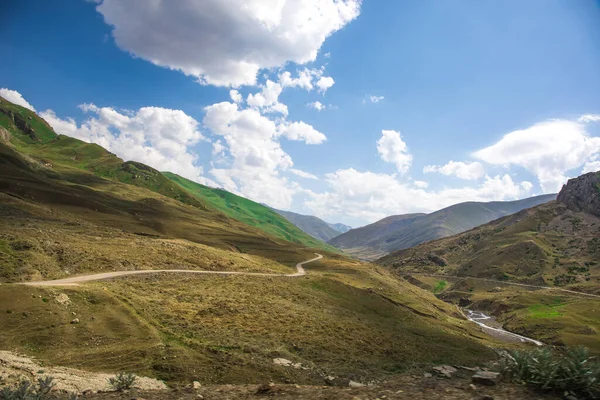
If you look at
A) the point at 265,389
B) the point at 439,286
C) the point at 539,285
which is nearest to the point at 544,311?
the point at 539,285

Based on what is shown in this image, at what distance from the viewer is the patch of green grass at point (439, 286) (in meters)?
159

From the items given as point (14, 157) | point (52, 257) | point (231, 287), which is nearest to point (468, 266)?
point (231, 287)

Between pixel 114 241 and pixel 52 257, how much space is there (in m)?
19.9

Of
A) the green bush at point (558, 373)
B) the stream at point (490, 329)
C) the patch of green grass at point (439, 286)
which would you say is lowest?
the stream at point (490, 329)

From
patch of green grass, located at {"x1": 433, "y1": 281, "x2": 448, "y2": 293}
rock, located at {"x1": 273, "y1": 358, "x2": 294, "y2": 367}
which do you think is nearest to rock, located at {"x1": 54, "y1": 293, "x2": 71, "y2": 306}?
rock, located at {"x1": 273, "y1": 358, "x2": 294, "y2": 367}

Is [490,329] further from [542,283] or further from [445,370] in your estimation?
[542,283]

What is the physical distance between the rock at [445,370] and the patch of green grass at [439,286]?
12871cm

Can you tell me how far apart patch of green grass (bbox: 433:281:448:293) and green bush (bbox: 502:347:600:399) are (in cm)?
15682

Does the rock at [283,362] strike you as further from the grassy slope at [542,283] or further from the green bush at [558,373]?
the grassy slope at [542,283]

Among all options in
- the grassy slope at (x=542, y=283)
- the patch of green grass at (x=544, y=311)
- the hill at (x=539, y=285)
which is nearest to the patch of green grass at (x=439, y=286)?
the hill at (x=539, y=285)

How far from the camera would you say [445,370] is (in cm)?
3688

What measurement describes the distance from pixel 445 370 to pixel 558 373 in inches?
1118

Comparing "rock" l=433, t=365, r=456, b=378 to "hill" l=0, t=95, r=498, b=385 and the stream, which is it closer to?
"hill" l=0, t=95, r=498, b=385

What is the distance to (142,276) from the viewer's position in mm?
49469
